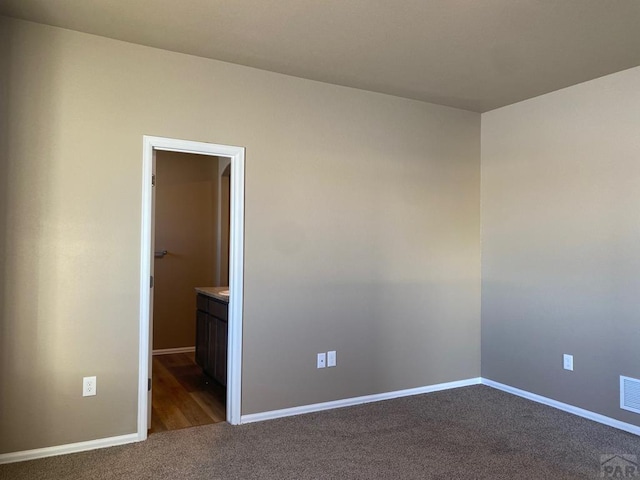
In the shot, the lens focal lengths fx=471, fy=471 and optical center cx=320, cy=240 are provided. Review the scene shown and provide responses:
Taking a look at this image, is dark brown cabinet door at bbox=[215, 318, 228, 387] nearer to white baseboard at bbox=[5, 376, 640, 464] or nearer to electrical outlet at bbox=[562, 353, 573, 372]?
white baseboard at bbox=[5, 376, 640, 464]

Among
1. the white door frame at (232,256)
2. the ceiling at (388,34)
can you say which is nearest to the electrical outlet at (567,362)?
the ceiling at (388,34)

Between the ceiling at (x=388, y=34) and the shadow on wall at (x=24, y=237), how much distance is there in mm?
318

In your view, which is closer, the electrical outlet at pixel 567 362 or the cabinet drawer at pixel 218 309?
the electrical outlet at pixel 567 362

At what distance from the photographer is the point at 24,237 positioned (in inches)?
107

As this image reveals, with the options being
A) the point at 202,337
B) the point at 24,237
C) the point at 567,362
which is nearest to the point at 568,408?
the point at 567,362

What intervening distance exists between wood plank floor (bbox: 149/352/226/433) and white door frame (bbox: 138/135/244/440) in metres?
0.27

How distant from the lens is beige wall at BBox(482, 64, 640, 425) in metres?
3.36

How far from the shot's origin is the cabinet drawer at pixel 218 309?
3.87 metres

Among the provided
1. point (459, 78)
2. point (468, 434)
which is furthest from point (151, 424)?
point (459, 78)

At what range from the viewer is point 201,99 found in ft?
10.6

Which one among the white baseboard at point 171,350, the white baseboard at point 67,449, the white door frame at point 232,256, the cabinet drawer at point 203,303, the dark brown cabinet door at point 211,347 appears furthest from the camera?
the white baseboard at point 171,350

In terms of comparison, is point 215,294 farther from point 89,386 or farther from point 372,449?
point 372,449

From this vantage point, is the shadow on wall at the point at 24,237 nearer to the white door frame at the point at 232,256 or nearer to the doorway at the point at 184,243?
the white door frame at the point at 232,256

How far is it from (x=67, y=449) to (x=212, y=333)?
1.57 meters
